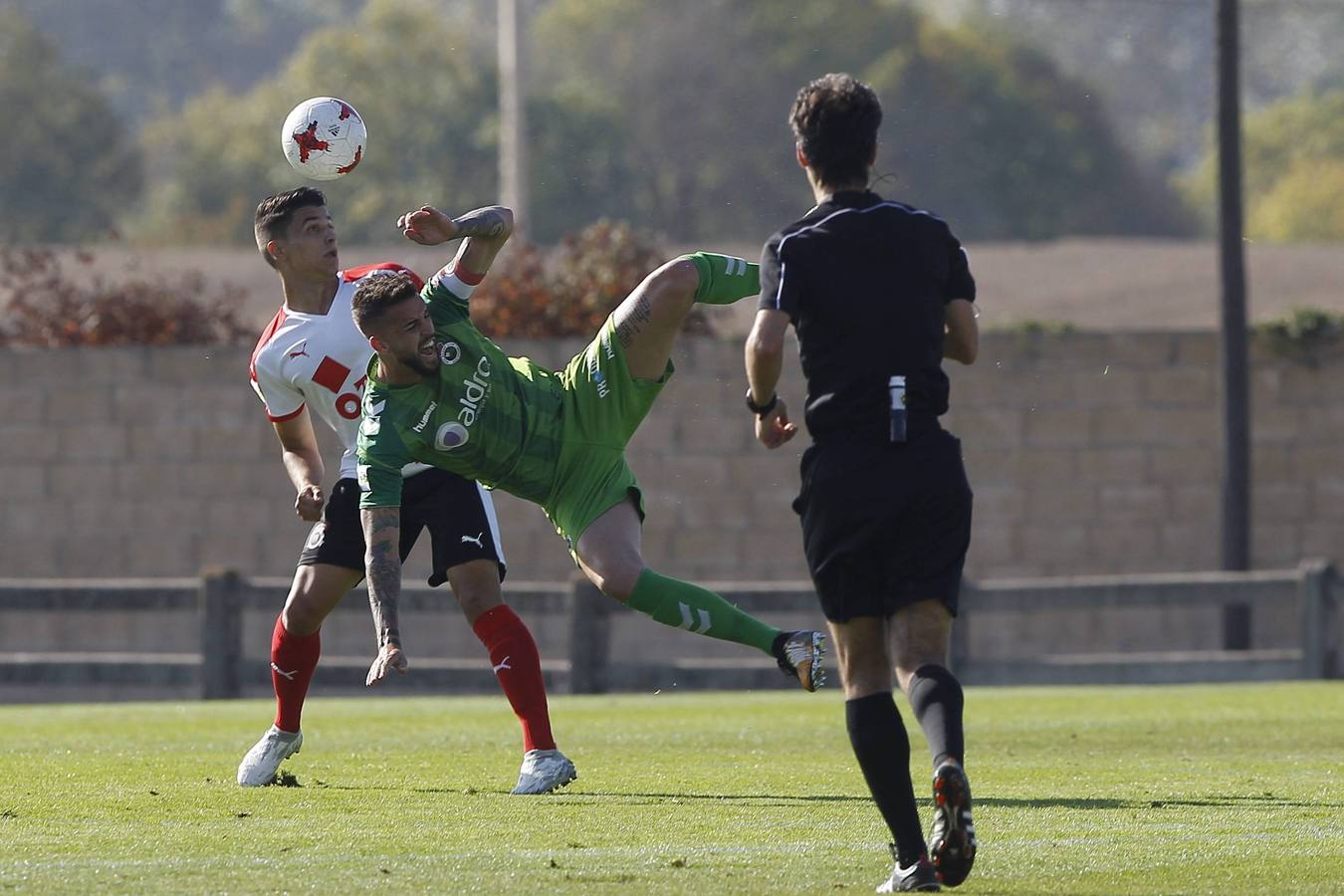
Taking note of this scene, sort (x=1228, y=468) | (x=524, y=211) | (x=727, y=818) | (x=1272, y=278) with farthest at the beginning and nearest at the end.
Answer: (x=1272, y=278)
(x=524, y=211)
(x=1228, y=468)
(x=727, y=818)

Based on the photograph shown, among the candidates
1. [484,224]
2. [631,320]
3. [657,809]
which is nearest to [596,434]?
[631,320]

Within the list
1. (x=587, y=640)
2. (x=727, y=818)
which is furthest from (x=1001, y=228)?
(x=727, y=818)

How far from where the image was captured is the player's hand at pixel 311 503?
8.05 m

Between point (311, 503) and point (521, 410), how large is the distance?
859mm

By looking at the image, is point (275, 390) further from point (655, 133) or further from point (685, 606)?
point (655, 133)

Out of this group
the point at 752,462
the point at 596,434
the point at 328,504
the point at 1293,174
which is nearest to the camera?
the point at 596,434

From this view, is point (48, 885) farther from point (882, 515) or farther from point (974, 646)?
point (974, 646)

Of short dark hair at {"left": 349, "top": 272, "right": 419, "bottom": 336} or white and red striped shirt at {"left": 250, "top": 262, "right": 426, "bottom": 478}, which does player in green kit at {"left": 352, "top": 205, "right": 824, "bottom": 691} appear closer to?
short dark hair at {"left": 349, "top": 272, "right": 419, "bottom": 336}

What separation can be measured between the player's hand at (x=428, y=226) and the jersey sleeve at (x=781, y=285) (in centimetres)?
204

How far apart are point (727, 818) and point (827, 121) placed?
236 centimetres

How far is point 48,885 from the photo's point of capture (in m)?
5.67

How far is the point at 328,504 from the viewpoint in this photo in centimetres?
830

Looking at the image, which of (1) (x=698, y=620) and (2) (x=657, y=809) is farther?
(1) (x=698, y=620)

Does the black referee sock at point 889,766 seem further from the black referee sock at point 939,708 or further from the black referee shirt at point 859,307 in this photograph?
the black referee shirt at point 859,307
